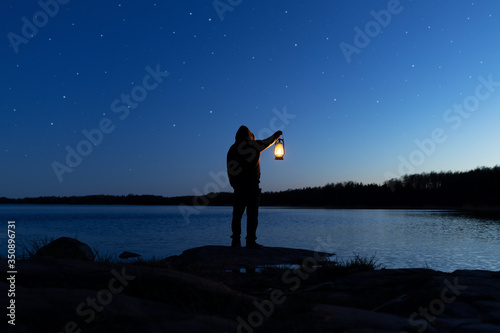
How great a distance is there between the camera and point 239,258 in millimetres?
7844

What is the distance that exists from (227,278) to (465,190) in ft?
288

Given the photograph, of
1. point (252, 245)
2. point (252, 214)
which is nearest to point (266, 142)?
point (252, 214)

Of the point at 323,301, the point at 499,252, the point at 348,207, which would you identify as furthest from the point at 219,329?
the point at 348,207

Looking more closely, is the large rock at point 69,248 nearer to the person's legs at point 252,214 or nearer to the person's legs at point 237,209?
the person's legs at point 237,209

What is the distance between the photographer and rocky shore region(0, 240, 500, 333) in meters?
3.06

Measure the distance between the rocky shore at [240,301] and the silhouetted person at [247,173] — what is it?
3.26 metres

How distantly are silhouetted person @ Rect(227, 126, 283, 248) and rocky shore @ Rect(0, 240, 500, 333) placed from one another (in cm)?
326

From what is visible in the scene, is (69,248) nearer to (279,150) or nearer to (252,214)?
(252,214)

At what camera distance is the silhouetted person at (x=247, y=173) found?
9.12 meters

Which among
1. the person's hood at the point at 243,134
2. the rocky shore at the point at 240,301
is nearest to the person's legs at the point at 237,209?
the person's hood at the point at 243,134

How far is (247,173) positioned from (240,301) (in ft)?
18.4

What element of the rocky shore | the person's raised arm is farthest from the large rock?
the person's raised arm

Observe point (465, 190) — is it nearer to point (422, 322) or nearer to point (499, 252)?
point (499, 252)

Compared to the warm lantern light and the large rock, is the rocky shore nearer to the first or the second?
the large rock
